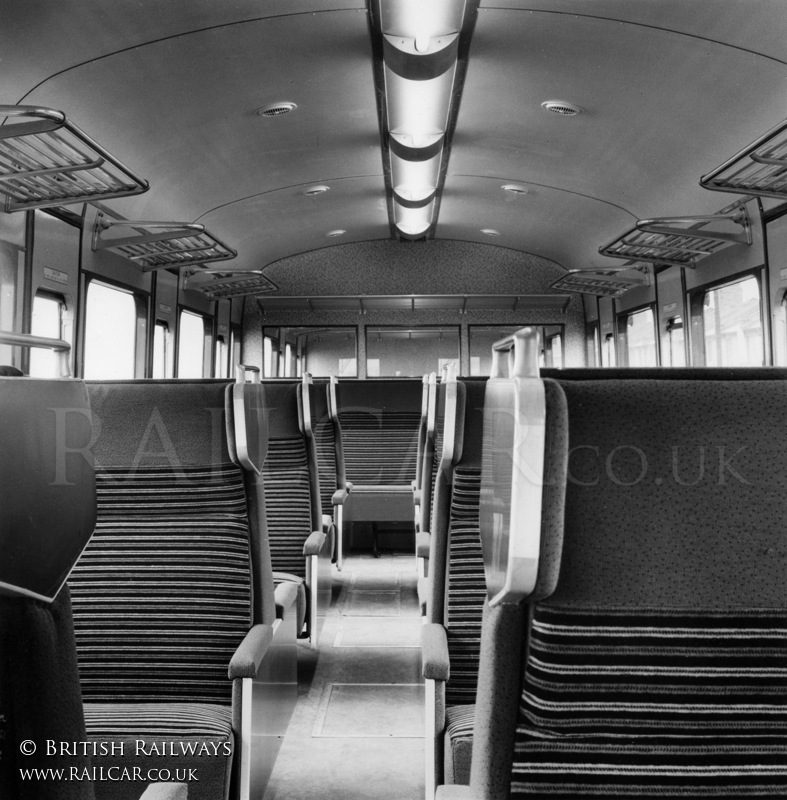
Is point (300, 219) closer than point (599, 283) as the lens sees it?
No

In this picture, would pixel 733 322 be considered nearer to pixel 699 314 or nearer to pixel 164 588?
pixel 699 314

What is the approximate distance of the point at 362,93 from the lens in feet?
18.2

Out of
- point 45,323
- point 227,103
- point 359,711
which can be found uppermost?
point 227,103

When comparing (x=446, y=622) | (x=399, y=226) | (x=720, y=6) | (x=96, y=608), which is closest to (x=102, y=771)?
(x=96, y=608)

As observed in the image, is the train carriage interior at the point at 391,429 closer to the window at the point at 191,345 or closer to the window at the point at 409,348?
the window at the point at 191,345

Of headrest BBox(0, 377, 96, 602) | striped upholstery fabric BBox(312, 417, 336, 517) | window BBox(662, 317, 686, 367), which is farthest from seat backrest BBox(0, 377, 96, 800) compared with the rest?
window BBox(662, 317, 686, 367)

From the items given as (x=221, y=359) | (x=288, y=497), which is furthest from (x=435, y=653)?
(x=221, y=359)

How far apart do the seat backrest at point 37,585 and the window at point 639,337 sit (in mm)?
8511

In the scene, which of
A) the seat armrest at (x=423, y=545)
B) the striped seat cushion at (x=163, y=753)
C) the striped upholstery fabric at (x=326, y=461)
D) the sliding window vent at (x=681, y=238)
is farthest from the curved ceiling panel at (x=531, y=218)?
the striped seat cushion at (x=163, y=753)

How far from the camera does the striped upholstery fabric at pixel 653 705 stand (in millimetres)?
966

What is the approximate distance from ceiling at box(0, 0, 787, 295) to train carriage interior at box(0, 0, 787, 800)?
0.03 m

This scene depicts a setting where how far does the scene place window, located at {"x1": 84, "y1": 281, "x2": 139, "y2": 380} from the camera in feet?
20.8

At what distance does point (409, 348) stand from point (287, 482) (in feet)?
27.3

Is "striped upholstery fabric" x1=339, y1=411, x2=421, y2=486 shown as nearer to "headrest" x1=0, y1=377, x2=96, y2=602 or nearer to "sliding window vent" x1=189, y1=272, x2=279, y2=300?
"sliding window vent" x1=189, y1=272, x2=279, y2=300
